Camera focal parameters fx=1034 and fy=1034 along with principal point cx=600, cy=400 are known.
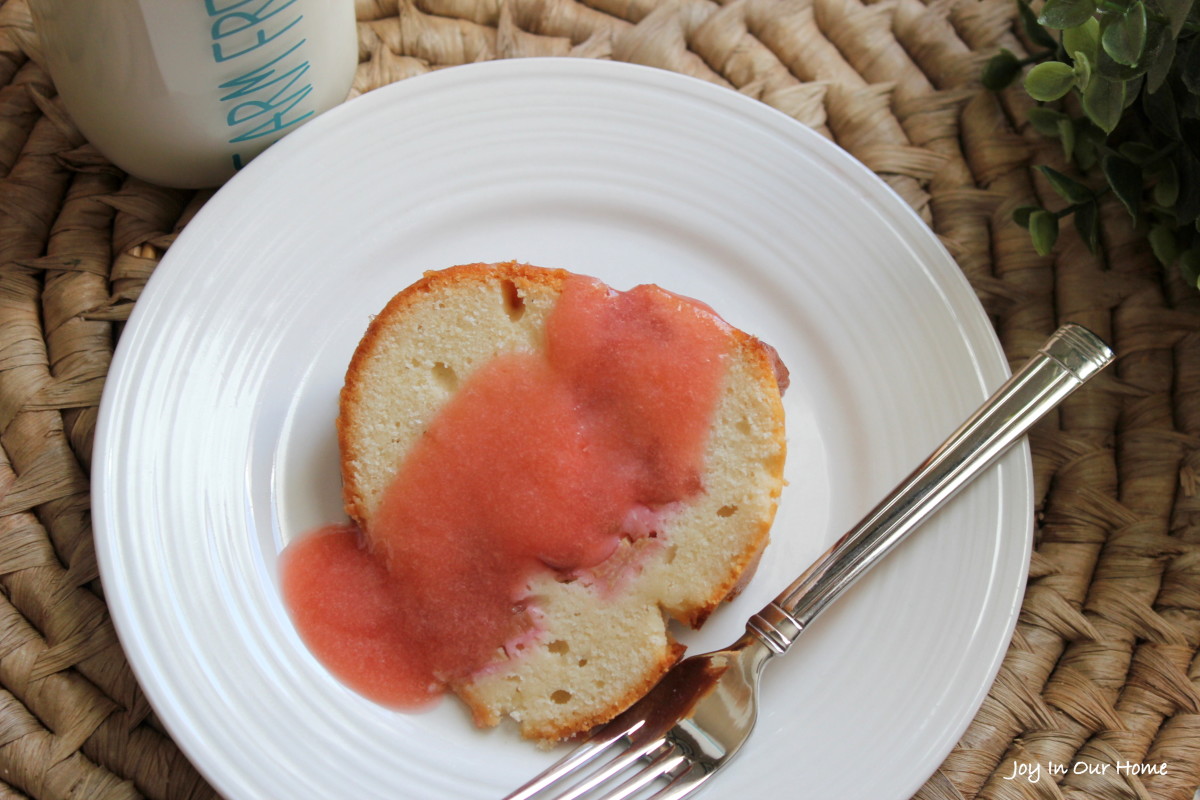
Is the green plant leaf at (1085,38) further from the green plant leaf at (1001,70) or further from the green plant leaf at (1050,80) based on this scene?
the green plant leaf at (1001,70)

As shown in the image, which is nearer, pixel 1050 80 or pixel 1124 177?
pixel 1050 80

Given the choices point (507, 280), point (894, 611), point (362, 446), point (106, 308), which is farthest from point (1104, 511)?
point (106, 308)

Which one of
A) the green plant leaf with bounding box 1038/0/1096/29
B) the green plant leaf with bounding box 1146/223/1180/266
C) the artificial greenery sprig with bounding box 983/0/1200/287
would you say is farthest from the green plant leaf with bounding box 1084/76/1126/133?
the green plant leaf with bounding box 1146/223/1180/266

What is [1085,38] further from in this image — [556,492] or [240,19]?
[240,19]

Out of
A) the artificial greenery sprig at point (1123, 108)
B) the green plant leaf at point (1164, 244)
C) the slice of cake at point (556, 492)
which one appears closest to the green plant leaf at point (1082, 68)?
the artificial greenery sprig at point (1123, 108)

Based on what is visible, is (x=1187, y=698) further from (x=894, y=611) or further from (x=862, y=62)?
(x=862, y=62)

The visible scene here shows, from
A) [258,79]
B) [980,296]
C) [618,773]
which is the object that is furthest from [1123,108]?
[258,79]
